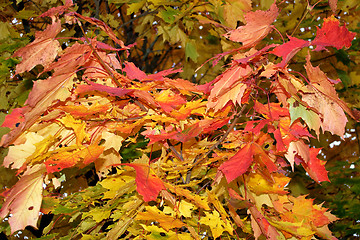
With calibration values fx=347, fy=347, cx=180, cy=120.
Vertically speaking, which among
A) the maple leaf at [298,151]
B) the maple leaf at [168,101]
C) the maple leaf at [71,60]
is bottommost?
the maple leaf at [298,151]

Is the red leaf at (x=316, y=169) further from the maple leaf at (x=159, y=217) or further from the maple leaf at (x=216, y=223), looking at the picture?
the maple leaf at (x=159, y=217)

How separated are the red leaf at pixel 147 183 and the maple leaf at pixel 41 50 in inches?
14.8

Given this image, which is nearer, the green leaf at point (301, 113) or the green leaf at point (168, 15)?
the green leaf at point (301, 113)

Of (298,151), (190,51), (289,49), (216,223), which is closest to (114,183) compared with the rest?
(216,223)

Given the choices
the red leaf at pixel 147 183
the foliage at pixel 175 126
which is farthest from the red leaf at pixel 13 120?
the red leaf at pixel 147 183

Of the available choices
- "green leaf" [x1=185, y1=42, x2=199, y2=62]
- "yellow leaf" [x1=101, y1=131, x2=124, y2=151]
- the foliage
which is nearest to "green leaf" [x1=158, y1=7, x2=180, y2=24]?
"green leaf" [x1=185, y1=42, x2=199, y2=62]

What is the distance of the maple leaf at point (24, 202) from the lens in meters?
1.03

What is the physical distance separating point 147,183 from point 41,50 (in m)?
0.47

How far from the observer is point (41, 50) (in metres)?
0.97

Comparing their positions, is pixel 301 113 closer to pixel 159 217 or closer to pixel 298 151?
pixel 298 151

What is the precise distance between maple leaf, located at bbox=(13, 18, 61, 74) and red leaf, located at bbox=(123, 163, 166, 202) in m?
0.38

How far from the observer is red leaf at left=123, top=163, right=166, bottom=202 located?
913mm

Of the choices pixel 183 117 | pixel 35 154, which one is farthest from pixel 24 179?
pixel 183 117

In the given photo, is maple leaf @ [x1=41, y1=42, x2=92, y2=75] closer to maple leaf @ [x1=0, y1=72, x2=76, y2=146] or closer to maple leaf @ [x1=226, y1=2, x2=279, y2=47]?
maple leaf @ [x1=0, y1=72, x2=76, y2=146]
